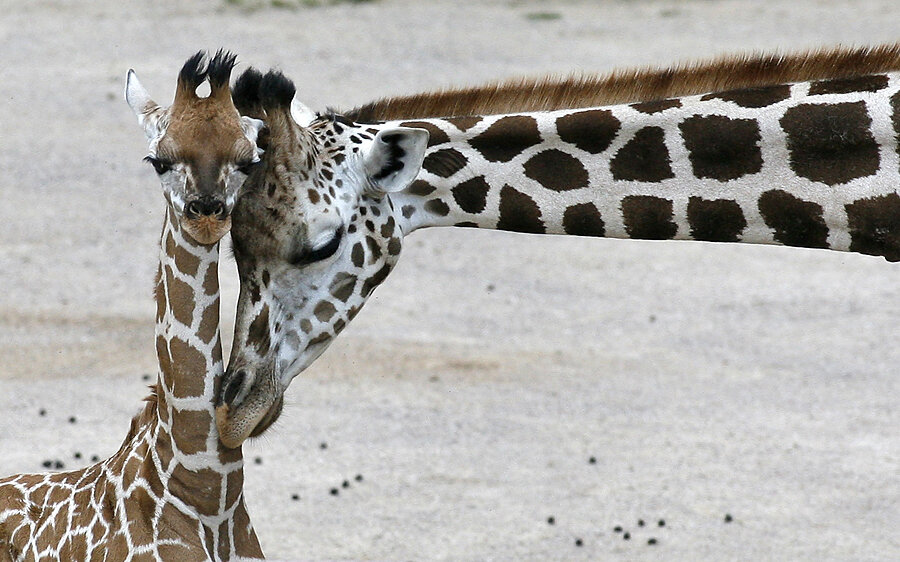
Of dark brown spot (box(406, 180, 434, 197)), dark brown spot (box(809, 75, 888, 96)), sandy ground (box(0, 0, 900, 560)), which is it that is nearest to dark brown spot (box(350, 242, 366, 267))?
dark brown spot (box(406, 180, 434, 197))

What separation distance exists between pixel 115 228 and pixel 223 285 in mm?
1786

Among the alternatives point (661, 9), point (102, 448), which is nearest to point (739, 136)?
point (102, 448)

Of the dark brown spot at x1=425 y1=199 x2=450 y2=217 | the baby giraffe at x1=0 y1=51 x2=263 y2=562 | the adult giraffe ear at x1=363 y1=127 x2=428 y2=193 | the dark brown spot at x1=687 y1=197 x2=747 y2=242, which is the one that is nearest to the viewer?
the baby giraffe at x1=0 y1=51 x2=263 y2=562

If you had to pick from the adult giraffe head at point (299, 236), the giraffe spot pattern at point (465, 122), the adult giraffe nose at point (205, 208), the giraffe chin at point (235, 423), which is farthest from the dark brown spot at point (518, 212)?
the adult giraffe nose at point (205, 208)

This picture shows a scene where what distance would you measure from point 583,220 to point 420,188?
61 cm

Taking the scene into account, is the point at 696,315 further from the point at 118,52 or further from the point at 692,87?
the point at 118,52

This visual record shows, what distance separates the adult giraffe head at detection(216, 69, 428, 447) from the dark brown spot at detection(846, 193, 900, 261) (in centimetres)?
151

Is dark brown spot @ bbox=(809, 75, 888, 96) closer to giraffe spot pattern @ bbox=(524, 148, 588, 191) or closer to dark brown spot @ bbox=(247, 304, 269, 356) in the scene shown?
giraffe spot pattern @ bbox=(524, 148, 588, 191)

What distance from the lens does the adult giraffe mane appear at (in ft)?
16.2

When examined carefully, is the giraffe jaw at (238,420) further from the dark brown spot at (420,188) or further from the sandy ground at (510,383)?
the sandy ground at (510,383)

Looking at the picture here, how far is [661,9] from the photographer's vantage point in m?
19.7

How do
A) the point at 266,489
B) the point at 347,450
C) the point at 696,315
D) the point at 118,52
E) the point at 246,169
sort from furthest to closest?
the point at 118,52 < the point at 696,315 < the point at 347,450 < the point at 266,489 < the point at 246,169

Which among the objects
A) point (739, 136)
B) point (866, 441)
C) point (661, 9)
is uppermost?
point (739, 136)

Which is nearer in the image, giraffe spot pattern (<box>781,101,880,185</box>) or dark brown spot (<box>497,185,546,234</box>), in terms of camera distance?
giraffe spot pattern (<box>781,101,880,185</box>)
